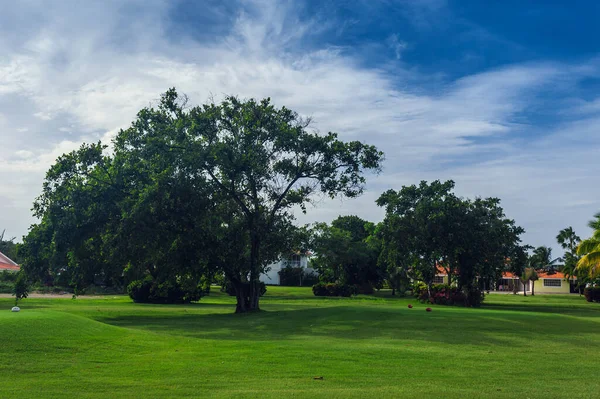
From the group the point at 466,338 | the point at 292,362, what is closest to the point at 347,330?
the point at 466,338

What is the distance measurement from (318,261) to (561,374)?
50.8 meters

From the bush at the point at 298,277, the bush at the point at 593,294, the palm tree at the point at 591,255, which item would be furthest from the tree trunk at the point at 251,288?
the bush at the point at 298,277

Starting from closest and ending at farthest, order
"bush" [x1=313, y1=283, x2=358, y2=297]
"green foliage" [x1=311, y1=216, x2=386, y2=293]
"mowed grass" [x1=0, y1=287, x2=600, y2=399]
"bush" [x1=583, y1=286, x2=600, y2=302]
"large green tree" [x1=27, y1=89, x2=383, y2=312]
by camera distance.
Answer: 1. "mowed grass" [x1=0, y1=287, x2=600, y2=399]
2. "large green tree" [x1=27, y1=89, x2=383, y2=312]
3. "bush" [x1=313, y1=283, x2=358, y2=297]
4. "bush" [x1=583, y1=286, x2=600, y2=302]
5. "green foliage" [x1=311, y1=216, x2=386, y2=293]

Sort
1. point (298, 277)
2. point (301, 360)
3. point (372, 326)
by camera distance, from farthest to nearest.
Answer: point (298, 277) < point (372, 326) < point (301, 360)

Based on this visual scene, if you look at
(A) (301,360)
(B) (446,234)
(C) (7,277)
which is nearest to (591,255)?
(B) (446,234)

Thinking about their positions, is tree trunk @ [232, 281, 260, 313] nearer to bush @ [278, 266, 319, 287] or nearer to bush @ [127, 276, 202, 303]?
bush @ [127, 276, 202, 303]

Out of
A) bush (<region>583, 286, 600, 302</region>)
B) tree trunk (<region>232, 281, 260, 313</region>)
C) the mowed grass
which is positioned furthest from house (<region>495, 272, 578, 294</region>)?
the mowed grass

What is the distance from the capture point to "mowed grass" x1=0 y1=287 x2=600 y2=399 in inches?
419

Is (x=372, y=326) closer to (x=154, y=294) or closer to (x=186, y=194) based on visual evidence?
(x=186, y=194)

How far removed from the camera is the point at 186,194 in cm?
2980

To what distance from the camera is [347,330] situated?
Answer: 21359mm

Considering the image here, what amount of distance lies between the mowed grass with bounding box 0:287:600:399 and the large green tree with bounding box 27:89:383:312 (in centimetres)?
784

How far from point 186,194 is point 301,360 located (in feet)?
57.0

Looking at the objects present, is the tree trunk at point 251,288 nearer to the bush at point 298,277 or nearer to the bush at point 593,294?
the bush at point 593,294
